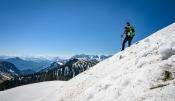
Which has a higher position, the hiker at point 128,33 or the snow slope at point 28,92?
the hiker at point 128,33

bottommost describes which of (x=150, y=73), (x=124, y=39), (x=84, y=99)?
(x=84, y=99)

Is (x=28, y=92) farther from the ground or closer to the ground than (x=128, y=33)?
closer to the ground

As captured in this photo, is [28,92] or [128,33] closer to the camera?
[128,33]

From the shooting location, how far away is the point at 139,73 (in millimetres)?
11688

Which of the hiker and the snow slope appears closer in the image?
the hiker

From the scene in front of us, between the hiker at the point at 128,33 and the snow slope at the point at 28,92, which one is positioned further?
the snow slope at the point at 28,92

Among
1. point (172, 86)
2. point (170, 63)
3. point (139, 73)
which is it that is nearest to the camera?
point (172, 86)

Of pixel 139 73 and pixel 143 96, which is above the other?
pixel 139 73

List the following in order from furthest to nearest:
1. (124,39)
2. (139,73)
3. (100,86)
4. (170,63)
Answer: (124,39), (100,86), (139,73), (170,63)

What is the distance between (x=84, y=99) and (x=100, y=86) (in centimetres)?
141

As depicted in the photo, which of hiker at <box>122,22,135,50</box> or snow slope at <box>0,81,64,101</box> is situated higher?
hiker at <box>122,22,135,50</box>

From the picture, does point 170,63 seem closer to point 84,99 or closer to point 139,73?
point 139,73

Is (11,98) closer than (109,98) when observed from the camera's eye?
No

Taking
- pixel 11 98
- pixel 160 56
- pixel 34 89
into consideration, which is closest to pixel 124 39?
pixel 160 56
